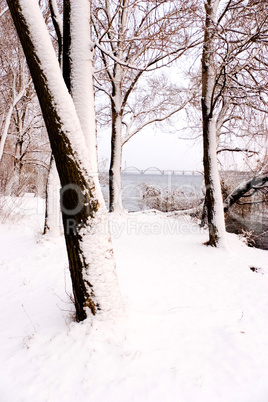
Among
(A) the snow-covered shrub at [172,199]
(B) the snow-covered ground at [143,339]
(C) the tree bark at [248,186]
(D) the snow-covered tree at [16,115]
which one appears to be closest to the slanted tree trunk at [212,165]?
(B) the snow-covered ground at [143,339]

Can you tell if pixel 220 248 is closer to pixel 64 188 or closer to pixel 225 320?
pixel 225 320

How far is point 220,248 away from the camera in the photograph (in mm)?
6000

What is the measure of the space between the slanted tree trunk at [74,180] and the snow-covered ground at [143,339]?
39 cm

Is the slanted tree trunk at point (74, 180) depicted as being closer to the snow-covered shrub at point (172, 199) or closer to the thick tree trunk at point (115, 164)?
the thick tree trunk at point (115, 164)

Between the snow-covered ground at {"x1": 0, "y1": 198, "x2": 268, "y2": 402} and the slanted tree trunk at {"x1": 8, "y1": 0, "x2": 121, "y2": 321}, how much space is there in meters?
0.39

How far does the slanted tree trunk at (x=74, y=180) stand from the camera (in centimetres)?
220

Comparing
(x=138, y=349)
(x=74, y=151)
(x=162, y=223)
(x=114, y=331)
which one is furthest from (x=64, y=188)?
(x=162, y=223)

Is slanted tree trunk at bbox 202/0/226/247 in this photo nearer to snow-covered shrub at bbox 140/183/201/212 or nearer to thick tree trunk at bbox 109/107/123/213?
thick tree trunk at bbox 109/107/123/213

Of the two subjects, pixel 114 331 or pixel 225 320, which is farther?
pixel 225 320

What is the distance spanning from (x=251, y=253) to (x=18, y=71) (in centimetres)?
1157

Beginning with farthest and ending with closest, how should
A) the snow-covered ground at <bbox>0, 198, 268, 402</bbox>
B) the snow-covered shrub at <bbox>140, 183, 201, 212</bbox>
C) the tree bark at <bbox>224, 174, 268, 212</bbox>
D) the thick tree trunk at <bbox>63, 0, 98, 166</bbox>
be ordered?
the snow-covered shrub at <bbox>140, 183, 201, 212</bbox>, the tree bark at <bbox>224, 174, 268, 212</bbox>, the thick tree trunk at <bbox>63, 0, 98, 166</bbox>, the snow-covered ground at <bbox>0, 198, 268, 402</bbox>

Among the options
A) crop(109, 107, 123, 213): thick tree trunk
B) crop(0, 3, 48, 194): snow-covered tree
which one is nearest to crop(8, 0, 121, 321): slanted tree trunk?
crop(0, 3, 48, 194): snow-covered tree

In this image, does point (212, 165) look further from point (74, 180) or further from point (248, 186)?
point (74, 180)

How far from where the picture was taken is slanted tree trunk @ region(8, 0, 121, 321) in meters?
2.20
